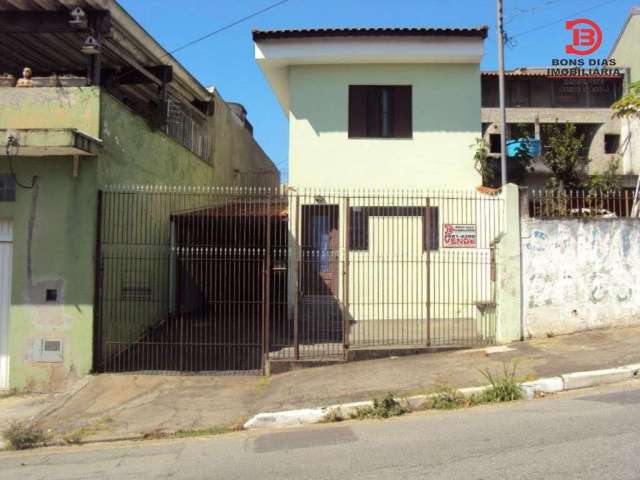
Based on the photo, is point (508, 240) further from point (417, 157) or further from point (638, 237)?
point (417, 157)

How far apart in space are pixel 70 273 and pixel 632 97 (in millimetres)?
11512

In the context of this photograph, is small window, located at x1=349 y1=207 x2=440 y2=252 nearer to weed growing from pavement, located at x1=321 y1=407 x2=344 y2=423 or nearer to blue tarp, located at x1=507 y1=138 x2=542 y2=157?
blue tarp, located at x1=507 y1=138 x2=542 y2=157

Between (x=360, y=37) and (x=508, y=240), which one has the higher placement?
(x=360, y=37)

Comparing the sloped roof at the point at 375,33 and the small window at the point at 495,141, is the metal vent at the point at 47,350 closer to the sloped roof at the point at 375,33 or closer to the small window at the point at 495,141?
the sloped roof at the point at 375,33

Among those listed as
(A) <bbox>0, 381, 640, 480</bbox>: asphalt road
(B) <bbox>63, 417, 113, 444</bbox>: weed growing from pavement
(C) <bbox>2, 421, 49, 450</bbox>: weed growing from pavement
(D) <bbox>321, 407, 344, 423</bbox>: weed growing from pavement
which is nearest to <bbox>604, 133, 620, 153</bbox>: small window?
(A) <bbox>0, 381, 640, 480</bbox>: asphalt road

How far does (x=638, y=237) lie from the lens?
10203mm

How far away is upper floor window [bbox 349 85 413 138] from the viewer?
45.1 ft

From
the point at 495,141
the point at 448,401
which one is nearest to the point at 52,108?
the point at 448,401

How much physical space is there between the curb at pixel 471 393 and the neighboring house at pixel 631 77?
1774cm

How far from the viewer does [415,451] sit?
5301 mm

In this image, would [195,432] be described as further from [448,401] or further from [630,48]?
[630,48]

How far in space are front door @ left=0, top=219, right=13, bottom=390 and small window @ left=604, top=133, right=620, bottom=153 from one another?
22998mm

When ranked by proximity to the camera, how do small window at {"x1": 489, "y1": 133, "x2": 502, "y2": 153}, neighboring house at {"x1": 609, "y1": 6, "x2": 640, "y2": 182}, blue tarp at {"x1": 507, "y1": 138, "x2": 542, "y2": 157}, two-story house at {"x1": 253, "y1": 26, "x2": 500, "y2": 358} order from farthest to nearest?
neighboring house at {"x1": 609, "y1": 6, "x2": 640, "y2": 182} → small window at {"x1": 489, "y1": 133, "x2": 502, "y2": 153} → blue tarp at {"x1": 507, "y1": 138, "x2": 542, "y2": 157} → two-story house at {"x1": 253, "y1": 26, "x2": 500, "y2": 358}

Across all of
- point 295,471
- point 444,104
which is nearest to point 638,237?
point 444,104
